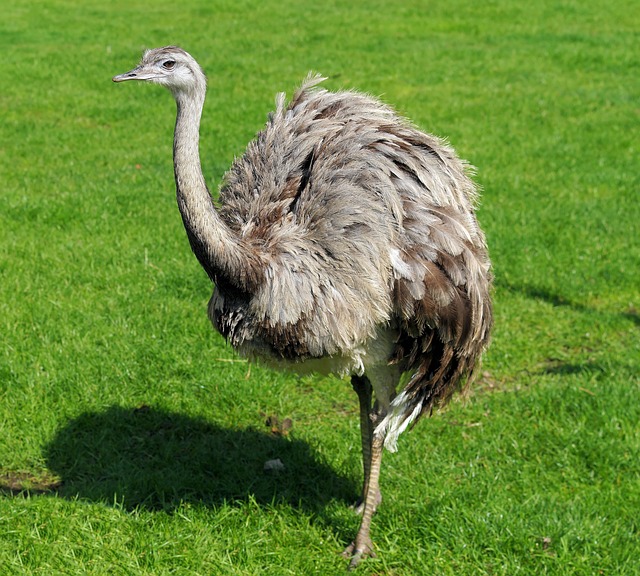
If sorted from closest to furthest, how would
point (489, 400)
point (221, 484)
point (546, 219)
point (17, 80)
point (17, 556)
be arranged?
1. point (17, 556)
2. point (221, 484)
3. point (489, 400)
4. point (546, 219)
5. point (17, 80)

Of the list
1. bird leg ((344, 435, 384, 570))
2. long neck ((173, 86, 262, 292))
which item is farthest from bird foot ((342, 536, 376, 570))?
long neck ((173, 86, 262, 292))

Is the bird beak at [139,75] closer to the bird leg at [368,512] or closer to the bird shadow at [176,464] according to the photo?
the bird leg at [368,512]

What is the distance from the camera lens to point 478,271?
13.4ft

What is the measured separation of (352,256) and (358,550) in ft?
4.71

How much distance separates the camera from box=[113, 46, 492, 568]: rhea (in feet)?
12.5

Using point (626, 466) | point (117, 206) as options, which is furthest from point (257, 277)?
point (117, 206)

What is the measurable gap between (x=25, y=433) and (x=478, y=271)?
8.67ft

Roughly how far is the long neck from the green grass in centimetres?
138

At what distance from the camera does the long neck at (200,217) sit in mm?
3695

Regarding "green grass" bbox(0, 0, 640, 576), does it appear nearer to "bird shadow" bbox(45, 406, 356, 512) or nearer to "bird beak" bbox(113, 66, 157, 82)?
"bird shadow" bbox(45, 406, 356, 512)

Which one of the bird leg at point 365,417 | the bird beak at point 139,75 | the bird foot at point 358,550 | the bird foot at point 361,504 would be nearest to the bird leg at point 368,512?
the bird foot at point 358,550

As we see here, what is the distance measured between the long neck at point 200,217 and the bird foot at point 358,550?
54.9 inches

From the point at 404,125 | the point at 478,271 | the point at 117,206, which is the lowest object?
the point at 117,206

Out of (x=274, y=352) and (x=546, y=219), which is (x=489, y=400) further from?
(x=546, y=219)
